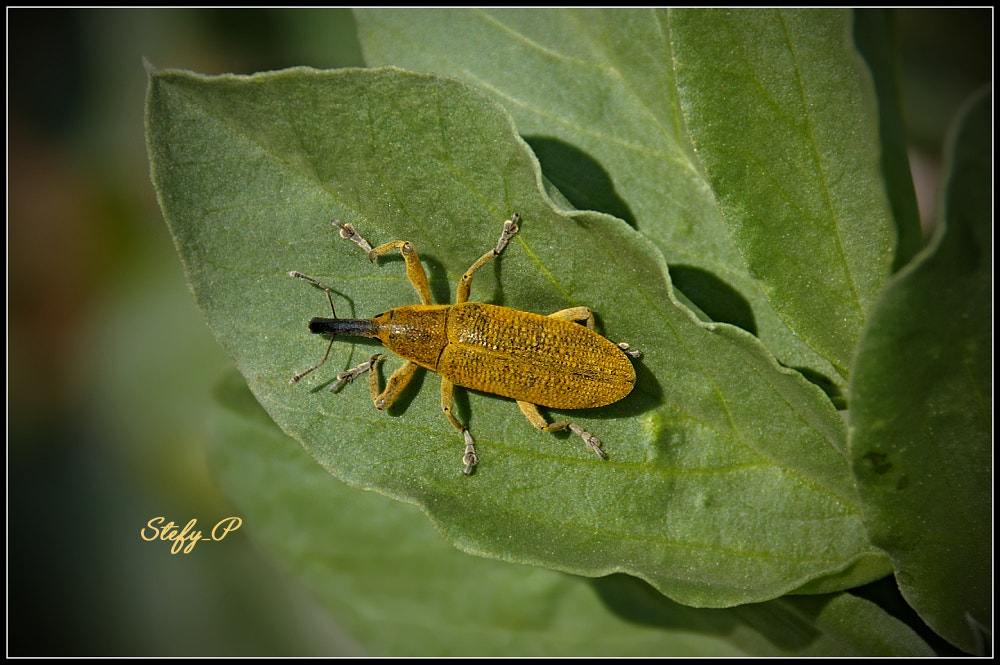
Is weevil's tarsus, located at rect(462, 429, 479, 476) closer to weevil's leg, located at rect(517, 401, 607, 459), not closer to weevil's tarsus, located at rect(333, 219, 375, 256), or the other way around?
weevil's leg, located at rect(517, 401, 607, 459)

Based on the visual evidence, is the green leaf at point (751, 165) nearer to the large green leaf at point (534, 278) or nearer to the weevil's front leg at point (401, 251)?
the large green leaf at point (534, 278)

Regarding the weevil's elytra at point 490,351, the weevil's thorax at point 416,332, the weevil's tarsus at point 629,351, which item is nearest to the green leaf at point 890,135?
the weevil's tarsus at point 629,351

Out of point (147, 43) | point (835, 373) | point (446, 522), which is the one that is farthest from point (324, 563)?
point (147, 43)

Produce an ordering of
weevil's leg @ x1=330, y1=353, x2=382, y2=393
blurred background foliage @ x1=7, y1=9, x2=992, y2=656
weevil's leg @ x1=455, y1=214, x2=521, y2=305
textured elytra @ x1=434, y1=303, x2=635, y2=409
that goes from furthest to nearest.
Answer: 1. blurred background foliage @ x1=7, y1=9, x2=992, y2=656
2. textured elytra @ x1=434, y1=303, x2=635, y2=409
3. weevil's leg @ x1=330, y1=353, x2=382, y2=393
4. weevil's leg @ x1=455, y1=214, x2=521, y2=305

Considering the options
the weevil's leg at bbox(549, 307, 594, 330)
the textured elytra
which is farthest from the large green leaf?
the textured elytra

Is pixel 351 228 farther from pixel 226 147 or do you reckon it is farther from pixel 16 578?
pixel 16 578

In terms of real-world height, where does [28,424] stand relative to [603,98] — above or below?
below
